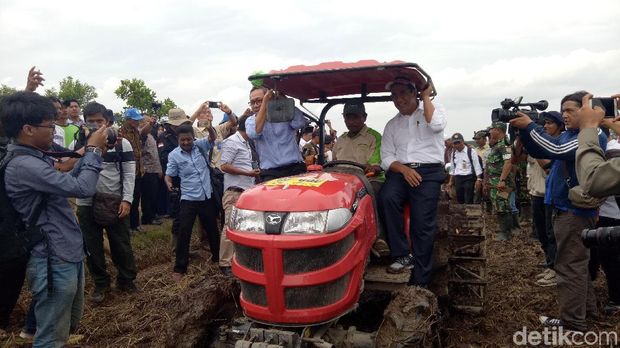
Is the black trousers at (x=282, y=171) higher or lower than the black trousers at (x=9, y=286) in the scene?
higher

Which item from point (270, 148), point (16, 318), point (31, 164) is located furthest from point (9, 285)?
point (270, 148)

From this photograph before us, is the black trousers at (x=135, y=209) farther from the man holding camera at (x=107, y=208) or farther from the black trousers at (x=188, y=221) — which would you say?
the man holding camera at (x=107, y=208)

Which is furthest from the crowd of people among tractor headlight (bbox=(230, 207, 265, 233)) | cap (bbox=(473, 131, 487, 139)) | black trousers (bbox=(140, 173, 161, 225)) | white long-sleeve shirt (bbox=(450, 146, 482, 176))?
cap (bbox=(473, 131, 487, 139))

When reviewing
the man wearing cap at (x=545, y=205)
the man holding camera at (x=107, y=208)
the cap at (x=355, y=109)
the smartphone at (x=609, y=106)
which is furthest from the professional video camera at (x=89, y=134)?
the man wearing cap at (x=545, y=205)

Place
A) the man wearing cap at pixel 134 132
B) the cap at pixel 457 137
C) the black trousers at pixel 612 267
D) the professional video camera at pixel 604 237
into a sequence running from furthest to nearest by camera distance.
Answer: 1. the cap at pixel 457 137
2. the man wearing cap at pixel 134 132
3. the black trousers at pixel 612 267
4. the professional video camera at pixel 604 237

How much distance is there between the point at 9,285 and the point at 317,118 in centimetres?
326

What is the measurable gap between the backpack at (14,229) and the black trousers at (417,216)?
2684 mm

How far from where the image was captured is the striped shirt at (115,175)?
5441 mm

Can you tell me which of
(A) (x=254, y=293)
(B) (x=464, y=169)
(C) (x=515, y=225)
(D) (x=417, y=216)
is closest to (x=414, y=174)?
(D) (x=417, y=216)

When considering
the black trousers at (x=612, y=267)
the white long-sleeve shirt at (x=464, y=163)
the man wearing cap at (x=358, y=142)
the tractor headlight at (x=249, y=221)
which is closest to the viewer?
the tractor headlight at (x=249, y=221)

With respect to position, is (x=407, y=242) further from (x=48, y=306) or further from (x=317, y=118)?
(x=48, y=306)

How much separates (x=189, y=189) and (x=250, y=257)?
3.43 metres

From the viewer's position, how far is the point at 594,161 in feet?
9.14

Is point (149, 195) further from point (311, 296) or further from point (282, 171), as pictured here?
point (311, 296)
